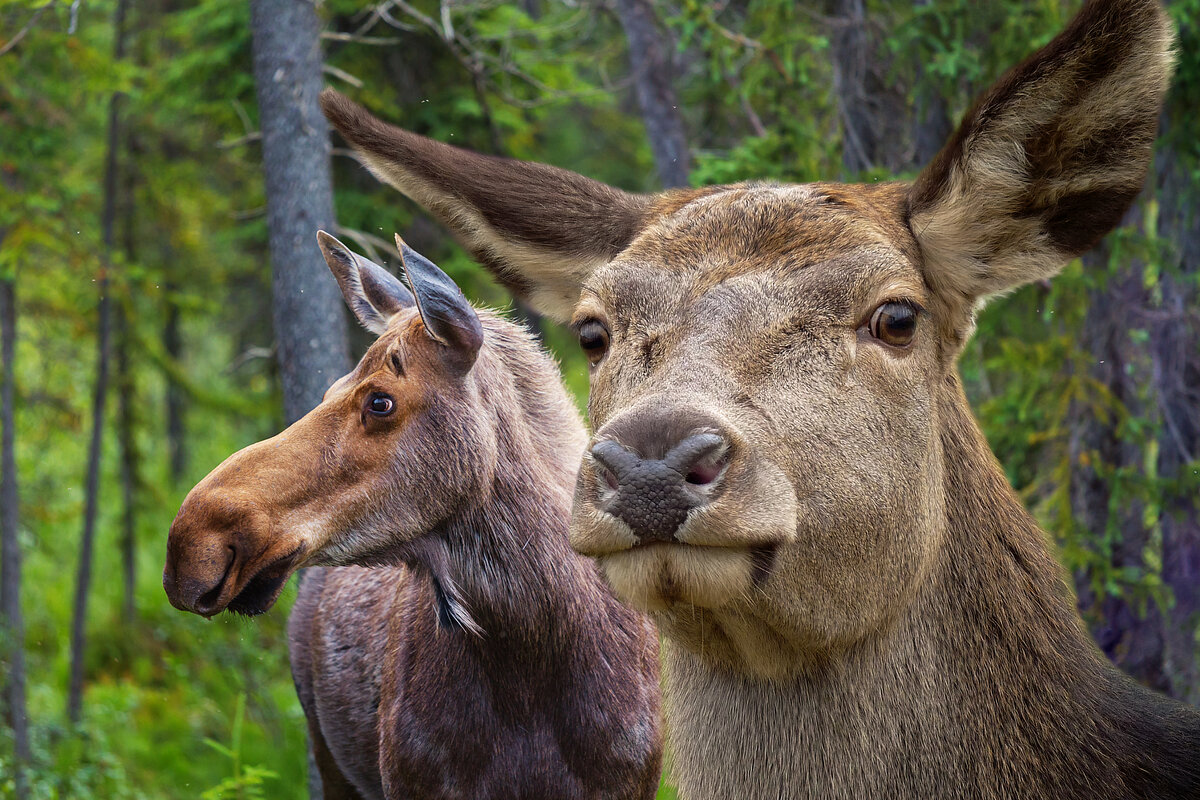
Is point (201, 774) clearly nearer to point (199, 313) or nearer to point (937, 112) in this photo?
point (199, 313)

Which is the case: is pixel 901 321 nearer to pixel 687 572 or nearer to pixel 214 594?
pixel 687 572

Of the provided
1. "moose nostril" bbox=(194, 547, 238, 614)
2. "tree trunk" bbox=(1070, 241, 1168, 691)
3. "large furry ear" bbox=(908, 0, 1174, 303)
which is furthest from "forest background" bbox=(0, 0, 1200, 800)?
"large furry ear" bbox=(908, 0, 1174, 303)

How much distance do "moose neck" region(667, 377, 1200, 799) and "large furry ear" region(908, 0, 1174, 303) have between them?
491mm

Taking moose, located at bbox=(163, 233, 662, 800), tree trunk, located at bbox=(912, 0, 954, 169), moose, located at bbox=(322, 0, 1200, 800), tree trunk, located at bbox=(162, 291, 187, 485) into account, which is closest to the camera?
moose, located at bbox=(322, 0, 1200, 800)

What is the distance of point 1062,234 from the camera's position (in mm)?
3125

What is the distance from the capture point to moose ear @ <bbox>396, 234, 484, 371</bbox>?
4.10m

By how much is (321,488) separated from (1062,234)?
2705 millimetres

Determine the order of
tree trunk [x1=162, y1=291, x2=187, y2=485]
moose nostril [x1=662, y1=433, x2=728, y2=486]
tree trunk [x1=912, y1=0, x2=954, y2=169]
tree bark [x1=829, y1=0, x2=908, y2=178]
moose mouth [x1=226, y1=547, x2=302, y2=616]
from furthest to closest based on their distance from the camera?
tree trunk [x1=162, y1=291, x2=187, y2=485]
tree bark [x1=829, y1=0, x2=908, y2=178]
tree trunk [x1=912, y1=0, x2=954, y2=169]
moose mouth [x1=226, y1=547, x2=302, y2=616]
moose nostril [x1=662, y1=433, x2=728, y2=486]

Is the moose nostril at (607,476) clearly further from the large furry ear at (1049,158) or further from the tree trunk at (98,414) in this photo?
the tree trunk at (98,414)

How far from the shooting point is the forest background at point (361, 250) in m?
6.99

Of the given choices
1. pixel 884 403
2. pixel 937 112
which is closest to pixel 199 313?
pixel 937 112

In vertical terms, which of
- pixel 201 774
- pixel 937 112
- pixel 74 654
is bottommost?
pixel 201 774

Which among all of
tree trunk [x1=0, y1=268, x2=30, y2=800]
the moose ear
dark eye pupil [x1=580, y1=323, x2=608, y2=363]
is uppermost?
the moose ear

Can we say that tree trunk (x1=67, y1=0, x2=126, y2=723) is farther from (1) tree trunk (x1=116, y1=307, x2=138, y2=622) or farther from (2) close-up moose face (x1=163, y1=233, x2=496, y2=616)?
(2) close-up moose face (x1=163, y1=233, x2=496, y2=616)
